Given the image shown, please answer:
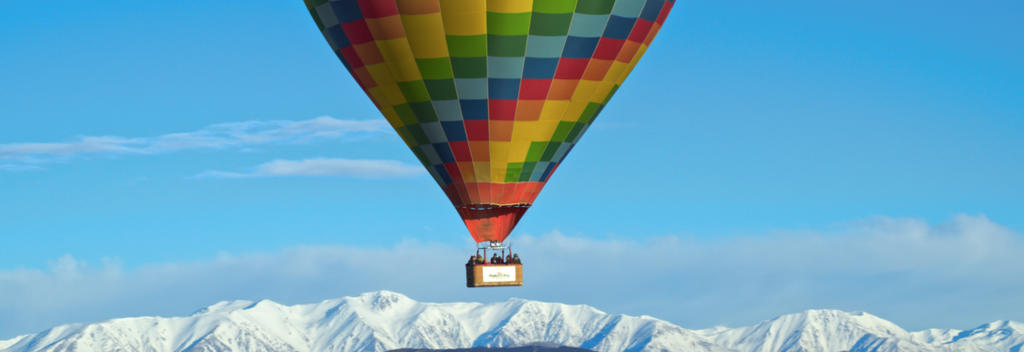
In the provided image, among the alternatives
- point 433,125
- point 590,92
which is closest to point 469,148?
point 433,125

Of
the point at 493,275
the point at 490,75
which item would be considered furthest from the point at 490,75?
the point at 493,275

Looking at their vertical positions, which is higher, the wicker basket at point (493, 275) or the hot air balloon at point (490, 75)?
the hot air balloon at point (490, 75)

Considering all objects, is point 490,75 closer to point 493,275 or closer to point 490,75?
point 490,75

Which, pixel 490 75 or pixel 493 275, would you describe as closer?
pixel 490 75

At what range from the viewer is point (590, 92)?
64375mm

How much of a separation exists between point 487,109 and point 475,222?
18.0 feet

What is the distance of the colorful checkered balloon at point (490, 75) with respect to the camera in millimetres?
60344

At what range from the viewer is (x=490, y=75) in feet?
201

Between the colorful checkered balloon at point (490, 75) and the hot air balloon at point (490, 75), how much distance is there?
0.17 ft

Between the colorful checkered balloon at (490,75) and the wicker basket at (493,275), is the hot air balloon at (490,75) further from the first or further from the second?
the wicker basket at (493,275)

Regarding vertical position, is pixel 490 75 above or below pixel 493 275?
above

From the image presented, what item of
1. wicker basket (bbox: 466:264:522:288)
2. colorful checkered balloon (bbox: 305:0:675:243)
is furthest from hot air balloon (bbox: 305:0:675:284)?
wicker basket (bbox: 466:264:522:288)

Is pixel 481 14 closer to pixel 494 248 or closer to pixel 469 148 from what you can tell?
pixel 469 148

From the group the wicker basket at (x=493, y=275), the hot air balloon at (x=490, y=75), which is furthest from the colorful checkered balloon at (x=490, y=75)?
the wicker basket at (x=493, y=275)
